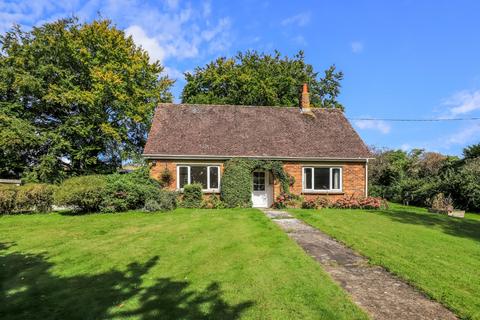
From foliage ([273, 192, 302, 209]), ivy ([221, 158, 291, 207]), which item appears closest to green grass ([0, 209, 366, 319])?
ivy ([221, 158, 291, 207])

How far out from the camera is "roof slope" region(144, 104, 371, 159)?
1756 centimetres

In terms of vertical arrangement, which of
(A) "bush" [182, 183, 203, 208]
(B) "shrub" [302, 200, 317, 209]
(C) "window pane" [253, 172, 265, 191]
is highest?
(C) "window pane" [253, 172, 265, 191]

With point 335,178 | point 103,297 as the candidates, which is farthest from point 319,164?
point 103,297

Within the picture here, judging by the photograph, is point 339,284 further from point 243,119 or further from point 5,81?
point 5,81

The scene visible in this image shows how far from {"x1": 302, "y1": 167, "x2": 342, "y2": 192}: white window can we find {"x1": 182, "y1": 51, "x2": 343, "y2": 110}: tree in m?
11.6

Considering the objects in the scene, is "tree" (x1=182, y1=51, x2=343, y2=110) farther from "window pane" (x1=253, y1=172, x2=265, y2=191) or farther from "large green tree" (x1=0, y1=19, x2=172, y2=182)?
"window pane" (x1=253, y1=172, x2=265, y2=191)

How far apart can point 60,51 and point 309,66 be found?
2064 cm

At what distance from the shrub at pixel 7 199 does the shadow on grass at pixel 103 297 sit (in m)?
9.24

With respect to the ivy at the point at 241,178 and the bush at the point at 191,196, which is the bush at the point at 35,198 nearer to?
the bush at the point at 191,196

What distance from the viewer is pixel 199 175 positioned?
17391mm

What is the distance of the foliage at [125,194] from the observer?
1427 centimetres

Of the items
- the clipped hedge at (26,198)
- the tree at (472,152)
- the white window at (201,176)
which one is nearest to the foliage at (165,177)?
the white window at (201,176)

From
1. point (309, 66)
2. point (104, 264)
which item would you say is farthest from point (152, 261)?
point (309, 66)

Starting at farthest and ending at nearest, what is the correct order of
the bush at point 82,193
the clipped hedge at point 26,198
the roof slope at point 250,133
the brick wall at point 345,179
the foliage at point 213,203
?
the brick wall at point 345,179
the roof slope at point 250,133
the foliage at point 213,203
the clipped hedge at point 26,198
the bush at point 82,193
